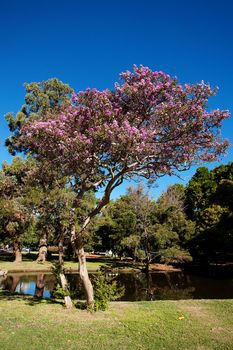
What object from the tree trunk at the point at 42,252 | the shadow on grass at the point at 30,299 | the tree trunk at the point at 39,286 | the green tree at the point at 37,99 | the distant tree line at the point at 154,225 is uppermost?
the green tree at the point at 37,99

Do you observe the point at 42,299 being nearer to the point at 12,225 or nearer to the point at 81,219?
the point at 81,219

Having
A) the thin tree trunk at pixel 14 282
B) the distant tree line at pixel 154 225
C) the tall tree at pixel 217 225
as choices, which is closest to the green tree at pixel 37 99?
the distant tree line at pixel 154 225

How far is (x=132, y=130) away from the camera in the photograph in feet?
32.8

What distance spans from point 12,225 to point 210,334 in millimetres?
29482

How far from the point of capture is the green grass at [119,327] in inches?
311

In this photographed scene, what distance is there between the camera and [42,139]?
11594mm

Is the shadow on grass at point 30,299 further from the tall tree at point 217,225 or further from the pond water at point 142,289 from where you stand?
the tall tree at point 217,225

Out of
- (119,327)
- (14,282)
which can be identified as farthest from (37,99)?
(119,327)

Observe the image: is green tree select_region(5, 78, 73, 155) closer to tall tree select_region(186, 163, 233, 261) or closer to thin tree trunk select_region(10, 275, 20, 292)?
thin tree trunk select_region(10, 275, 20, 292)

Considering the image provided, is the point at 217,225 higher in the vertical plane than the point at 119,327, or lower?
higher

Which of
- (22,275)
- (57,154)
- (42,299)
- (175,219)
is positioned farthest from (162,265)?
(57,154)

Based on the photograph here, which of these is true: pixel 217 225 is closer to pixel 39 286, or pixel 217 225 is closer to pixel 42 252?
pixel 42 252

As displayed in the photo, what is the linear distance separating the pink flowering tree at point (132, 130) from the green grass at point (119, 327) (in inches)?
66.1

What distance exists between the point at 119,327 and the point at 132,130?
19.2ft
